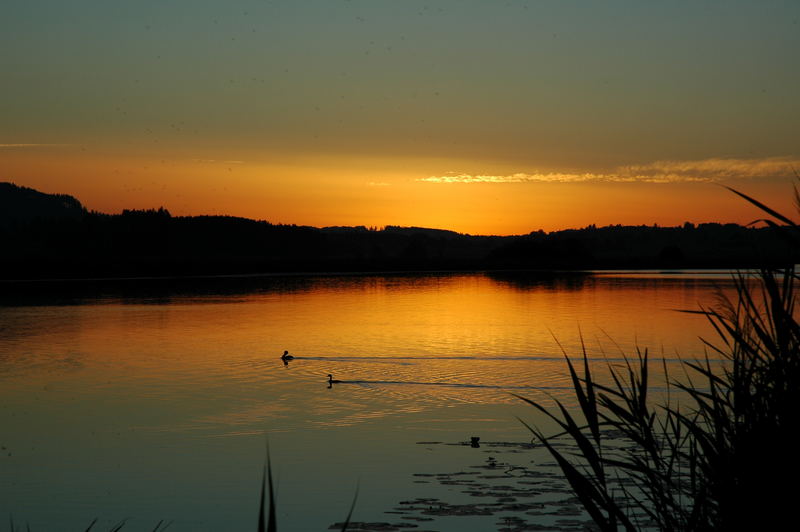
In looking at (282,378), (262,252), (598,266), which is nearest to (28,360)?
(282,378)

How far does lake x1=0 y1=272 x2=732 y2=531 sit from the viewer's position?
1236 cm

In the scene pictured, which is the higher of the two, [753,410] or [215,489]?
[753,410]

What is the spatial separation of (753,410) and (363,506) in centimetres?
729

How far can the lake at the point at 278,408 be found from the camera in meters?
12.4

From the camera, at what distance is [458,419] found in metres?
17.3

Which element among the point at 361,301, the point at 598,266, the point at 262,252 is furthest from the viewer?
the point at 262,252

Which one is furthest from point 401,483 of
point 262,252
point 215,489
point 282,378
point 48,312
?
point 262,252

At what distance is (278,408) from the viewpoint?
19047 mm

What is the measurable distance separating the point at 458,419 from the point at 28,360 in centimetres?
1612

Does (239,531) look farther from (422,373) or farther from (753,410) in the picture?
(422,373)

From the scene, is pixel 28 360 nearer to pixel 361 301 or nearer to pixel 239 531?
pixel 239 531

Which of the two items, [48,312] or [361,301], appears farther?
[361,301]

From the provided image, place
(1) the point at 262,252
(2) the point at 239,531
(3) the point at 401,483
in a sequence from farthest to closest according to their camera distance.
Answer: (1) the point at 262,252, (3) the point at 401,483, (2) the point at 239,531

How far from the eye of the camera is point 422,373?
2375 cm
